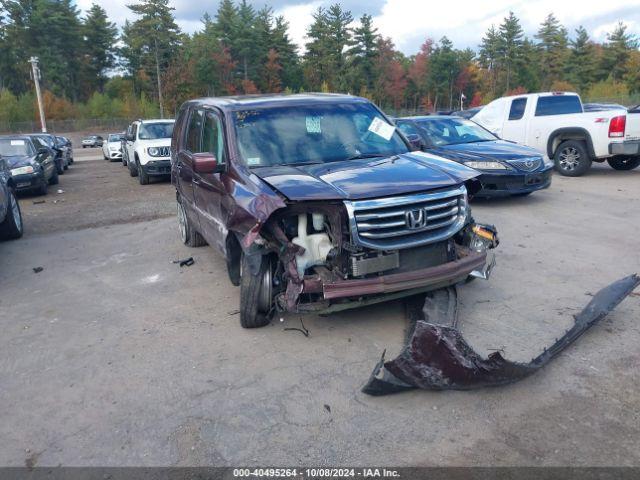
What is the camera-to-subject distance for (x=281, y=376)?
4.03 metres

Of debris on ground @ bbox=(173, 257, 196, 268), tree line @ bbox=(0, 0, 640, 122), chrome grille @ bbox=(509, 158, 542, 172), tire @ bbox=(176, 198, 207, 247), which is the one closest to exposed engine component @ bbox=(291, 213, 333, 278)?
debris on ground @ bbox=(173, 257, 196, 268)

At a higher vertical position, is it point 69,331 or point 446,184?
point 446,184

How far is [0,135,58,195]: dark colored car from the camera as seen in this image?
13.4 meters

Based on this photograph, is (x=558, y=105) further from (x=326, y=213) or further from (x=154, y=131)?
(x=154, y=131)

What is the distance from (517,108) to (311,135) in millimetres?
9801

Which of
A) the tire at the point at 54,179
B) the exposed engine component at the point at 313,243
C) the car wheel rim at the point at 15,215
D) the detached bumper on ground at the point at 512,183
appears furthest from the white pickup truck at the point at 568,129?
the tire at the point at 54,179

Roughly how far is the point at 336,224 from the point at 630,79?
79.8 m

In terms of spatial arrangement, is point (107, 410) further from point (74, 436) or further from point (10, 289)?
point (10, 289)

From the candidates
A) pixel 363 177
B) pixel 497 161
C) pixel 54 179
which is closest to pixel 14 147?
pixel 54 179

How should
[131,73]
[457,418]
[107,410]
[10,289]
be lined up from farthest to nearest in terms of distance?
[131,73] < [10,289] < [107,410] < [457,418]

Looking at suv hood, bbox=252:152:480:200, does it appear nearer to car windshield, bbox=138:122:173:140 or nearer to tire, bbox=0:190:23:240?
tire, bbox=0:190:23:240

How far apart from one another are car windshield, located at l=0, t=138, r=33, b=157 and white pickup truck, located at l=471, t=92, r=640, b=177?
12.1 metres

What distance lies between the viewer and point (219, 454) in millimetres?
3166

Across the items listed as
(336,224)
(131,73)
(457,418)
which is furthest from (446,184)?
(131,73)
